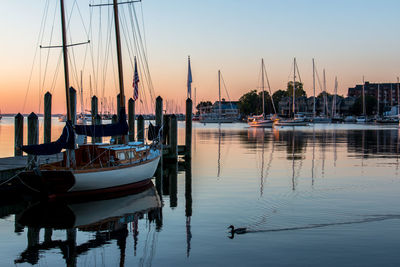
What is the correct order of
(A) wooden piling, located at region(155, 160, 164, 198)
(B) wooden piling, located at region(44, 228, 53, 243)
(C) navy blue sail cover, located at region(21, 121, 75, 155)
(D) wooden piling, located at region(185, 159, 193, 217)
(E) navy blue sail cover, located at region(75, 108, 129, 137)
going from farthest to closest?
(A) wooden piling, located at region(155, 160, 164, 198) → (E) navy blue sail cover, located at region(75, 108, 129, 137) → (C) navy blue sail cover, located at region(21, 121, 75, 155) → (D) wooden piling, located at region(185, 159, 193, 217) → (B) wooden piling, located at region(44, 228, 53, 243)

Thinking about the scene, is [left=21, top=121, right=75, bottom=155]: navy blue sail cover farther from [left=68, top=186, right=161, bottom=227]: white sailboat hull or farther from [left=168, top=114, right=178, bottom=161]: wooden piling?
[left=168, top=114, right=178, bottom=161]: wooden piling

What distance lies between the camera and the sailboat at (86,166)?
18.8 metres

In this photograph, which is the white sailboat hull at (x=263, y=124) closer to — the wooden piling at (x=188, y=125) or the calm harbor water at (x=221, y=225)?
the wooden piling at (x=188, y=125)

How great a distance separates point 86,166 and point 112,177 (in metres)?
1.15

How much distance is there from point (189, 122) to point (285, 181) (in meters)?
10.6

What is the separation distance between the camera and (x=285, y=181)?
24.9 m

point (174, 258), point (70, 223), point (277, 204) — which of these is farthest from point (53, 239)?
point (277, 204)

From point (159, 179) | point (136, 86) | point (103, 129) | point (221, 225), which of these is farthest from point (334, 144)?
point (221, 225)

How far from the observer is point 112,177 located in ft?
66.2

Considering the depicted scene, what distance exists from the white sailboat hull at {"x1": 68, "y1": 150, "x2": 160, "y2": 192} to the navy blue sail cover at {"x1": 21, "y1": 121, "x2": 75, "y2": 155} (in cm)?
154

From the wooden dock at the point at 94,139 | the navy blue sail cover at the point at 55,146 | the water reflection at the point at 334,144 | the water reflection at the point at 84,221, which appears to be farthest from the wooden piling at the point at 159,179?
the water reflection at the point at 334,144

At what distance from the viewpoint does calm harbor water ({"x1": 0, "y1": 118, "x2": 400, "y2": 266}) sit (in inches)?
474

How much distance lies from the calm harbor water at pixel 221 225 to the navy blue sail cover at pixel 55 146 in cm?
206

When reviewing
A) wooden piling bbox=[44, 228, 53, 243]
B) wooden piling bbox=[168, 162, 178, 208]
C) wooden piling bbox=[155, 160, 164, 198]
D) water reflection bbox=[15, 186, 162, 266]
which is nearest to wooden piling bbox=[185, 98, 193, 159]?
wooden piling bbox=[168, 162, 178, 208]
